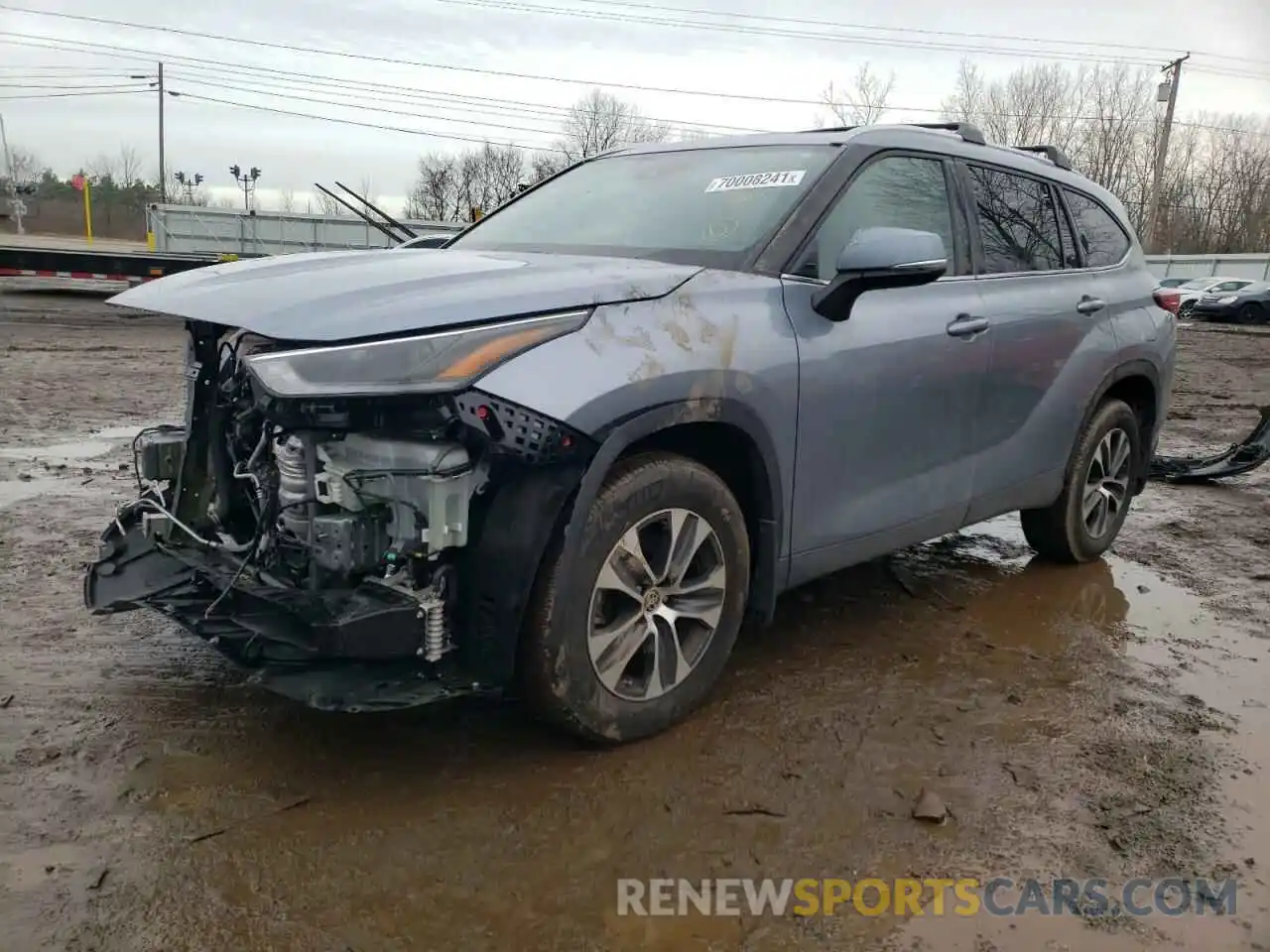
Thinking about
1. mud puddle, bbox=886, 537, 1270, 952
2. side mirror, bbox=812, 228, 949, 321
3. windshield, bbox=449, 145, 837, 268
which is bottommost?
mud puddle, bbox=886, 537, 1270, 952

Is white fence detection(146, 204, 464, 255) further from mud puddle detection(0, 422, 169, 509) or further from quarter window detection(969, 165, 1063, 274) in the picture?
quarter window detection(969, 165, 1063, 274)

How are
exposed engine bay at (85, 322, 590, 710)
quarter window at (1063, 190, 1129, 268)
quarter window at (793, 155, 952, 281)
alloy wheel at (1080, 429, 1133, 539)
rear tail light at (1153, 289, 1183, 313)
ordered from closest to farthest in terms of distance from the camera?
exposed engine bay at (85, 322, 590, 710) < quarter window at (793, 155, 952, 281) < quarter window at (1063, 190, 1129, 268) < alloy wheel at (1080, 429, 1133, 539) < rear tail light at (1153, 289, 1183, 313)

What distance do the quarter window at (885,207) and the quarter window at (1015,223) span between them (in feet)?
0.94

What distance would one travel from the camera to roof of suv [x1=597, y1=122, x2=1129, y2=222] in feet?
11.9

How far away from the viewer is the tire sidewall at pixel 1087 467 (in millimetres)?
4613

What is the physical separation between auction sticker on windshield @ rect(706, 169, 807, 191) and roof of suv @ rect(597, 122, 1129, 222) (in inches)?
9.3

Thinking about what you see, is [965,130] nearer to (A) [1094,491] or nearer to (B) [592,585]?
(A) [1094,491]

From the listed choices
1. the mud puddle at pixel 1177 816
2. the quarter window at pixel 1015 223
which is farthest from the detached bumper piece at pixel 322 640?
the quarter window at pixel 1015 223

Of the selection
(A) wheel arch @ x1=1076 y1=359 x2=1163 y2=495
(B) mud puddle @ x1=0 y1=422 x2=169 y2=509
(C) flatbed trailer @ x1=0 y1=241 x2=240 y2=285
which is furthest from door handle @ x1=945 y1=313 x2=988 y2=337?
(C) flatbed trailer @ x1=0 y1=241 x2=240 y2=285

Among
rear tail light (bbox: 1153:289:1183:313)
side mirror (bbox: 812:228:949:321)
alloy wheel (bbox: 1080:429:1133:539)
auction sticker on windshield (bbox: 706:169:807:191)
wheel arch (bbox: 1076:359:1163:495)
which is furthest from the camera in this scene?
rear tail light (bbox: 1153:289:1183:313)

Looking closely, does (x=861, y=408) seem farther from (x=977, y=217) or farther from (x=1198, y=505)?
(x=1198, y=505)

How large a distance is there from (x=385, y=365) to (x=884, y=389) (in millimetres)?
1757

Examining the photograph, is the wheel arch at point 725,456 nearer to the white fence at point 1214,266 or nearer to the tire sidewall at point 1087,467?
the tire sidewall at point 1087,467

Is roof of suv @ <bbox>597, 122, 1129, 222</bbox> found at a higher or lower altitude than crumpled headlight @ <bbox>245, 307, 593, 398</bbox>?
higher
